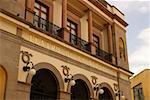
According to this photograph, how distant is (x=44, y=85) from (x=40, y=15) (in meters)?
3.46

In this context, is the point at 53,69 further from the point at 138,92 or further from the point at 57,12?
the point at 138,92

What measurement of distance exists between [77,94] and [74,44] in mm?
2659

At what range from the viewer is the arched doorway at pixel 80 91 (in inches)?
560

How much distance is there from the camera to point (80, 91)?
1463 cm

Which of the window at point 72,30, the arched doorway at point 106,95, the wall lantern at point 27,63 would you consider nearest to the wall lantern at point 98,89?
the arched doorway at point 106,95

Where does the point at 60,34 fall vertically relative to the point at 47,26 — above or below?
below

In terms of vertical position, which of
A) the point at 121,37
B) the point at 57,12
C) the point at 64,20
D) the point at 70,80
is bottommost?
the point at 70,80

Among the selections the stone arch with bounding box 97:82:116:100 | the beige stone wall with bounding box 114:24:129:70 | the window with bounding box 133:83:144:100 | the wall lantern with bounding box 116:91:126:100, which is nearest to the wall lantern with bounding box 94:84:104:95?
the stone arch with bounding box 97:82:116:100

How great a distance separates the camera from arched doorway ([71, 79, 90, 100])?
1421cm

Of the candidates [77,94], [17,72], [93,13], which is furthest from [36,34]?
[93,13]

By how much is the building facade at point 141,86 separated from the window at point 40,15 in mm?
13182

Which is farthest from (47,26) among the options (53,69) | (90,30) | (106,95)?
(106,95)

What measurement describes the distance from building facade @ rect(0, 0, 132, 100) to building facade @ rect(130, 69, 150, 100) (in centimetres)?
606

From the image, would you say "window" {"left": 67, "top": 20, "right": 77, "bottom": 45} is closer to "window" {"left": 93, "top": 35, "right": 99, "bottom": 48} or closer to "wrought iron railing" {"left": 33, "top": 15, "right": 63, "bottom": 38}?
"wrought iron railing" {"left": 33, "top": 15, "right": 63, "bottom": 38}
